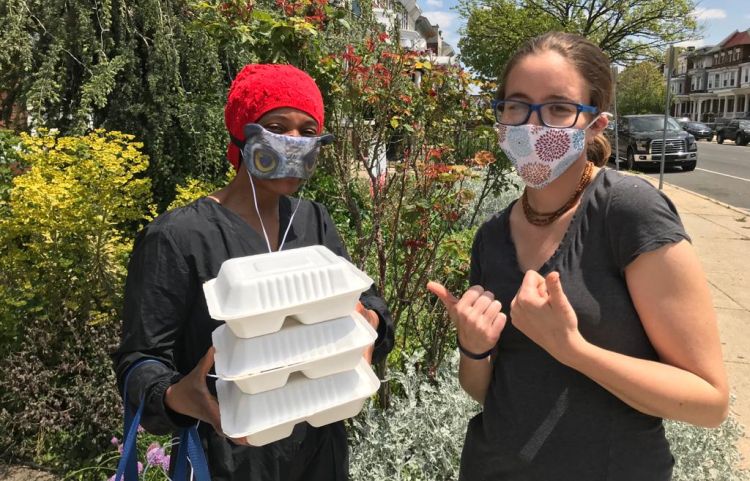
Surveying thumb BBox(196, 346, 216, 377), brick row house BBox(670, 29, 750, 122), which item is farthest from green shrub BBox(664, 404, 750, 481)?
brick row house BBox(670, 29, 750, 122)

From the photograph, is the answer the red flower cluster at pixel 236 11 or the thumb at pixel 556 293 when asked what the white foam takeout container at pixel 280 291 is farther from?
the red flower cluster at pixel 236 11

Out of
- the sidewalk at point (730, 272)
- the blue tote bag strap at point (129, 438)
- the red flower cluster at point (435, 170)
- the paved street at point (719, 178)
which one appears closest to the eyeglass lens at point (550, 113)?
the blue tote bag strap at point (129, 438)

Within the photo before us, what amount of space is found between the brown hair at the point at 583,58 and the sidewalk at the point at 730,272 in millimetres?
2716

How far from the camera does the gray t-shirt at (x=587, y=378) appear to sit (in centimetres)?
116

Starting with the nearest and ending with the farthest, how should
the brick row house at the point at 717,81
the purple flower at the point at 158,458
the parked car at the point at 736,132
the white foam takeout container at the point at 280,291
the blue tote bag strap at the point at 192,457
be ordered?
the white foam takeout container at the point at 280,291
the blue tote bag strap at the point at 192,457
the purple flower at the point at 158,458
the parked car at the point at 736,132
the brick row house at the point at 717,81

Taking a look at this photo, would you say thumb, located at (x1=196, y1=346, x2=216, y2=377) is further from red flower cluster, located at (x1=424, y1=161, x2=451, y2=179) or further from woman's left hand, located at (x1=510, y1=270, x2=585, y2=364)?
red flower cluster, located at (x1=424, y1=161, x2=451, y2=179)

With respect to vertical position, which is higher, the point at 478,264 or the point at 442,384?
the point at 478,264

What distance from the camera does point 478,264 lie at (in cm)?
151

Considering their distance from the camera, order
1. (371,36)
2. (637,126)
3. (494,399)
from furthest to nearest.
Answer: (637,126)
(371,36)
(494,399)

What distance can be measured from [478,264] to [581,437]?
536mm

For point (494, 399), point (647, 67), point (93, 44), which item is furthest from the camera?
point (647, 67)

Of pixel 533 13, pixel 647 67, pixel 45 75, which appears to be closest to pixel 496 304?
pixel 45 75

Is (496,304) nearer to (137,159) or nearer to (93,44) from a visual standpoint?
(137,159)

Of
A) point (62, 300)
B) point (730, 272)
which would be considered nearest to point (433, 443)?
point (62, 300)
